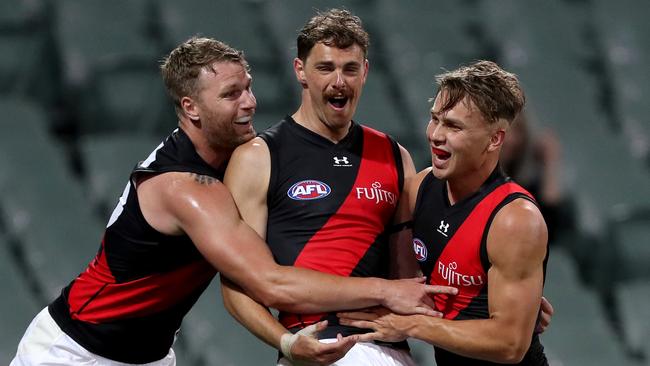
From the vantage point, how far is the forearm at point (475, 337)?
3.67 m

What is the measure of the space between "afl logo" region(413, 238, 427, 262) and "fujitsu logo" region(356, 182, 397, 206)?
176mm

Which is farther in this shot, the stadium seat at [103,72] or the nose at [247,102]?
the stadium seat at [103,72]

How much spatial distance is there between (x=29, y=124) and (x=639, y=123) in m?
4.20

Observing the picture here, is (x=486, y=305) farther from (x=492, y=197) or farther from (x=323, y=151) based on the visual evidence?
(x=323, y=151)

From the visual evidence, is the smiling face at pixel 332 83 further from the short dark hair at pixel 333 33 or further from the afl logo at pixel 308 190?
the afl logo at pixel 308 190

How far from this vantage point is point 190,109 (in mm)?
4156

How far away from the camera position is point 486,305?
3.78m

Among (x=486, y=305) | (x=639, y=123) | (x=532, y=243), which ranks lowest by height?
(x=639, y=123)

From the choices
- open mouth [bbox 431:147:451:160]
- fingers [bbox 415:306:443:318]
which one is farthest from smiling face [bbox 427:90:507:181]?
fingers [bbox 415:306:443:318]

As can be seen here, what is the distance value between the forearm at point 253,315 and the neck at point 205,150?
471mm

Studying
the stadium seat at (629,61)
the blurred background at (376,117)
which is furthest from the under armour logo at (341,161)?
the stadium seat at (629,61)

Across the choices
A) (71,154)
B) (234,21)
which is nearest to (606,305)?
(234,21)

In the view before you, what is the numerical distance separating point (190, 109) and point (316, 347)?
108 cm

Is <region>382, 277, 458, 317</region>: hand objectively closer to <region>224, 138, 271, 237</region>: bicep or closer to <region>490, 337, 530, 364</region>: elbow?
<region>490, 337, 530, 364</region>: elbow
